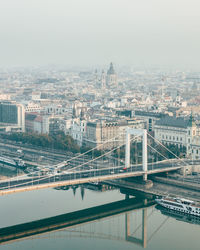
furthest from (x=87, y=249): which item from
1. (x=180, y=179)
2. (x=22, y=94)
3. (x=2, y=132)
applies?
(x=22, y=94)

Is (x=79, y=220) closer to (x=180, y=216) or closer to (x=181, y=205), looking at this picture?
(x=180, y=216)

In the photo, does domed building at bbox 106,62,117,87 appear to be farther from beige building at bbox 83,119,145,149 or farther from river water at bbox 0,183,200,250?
river water at bbox 0,183,200,250

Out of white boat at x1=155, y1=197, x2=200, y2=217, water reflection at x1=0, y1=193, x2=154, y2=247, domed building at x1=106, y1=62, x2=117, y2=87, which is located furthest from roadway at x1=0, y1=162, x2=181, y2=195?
domed building at x1=106, y1=62, x2=117, y2=87

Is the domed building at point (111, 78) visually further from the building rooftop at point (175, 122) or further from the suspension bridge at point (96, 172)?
the suspension bridge at point (96, 172)

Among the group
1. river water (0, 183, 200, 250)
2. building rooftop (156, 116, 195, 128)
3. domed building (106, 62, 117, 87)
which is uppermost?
domed building (106, 62, 117, 87)

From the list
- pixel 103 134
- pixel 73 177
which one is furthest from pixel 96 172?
pixel 103 134

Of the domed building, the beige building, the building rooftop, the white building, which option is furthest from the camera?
the domed building

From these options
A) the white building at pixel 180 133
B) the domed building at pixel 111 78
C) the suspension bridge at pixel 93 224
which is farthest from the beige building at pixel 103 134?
the domed building at pixel 111 78
